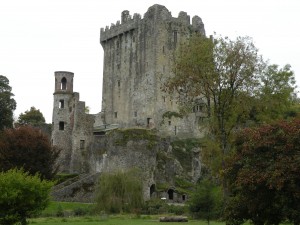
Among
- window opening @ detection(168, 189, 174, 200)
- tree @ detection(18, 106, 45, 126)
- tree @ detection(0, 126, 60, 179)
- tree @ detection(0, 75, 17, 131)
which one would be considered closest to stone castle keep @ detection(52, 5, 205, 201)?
window opening @ detection(168, 189, 174, 200)

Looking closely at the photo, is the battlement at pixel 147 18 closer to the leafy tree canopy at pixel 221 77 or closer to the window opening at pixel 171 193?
the window opening at pixel 171 193

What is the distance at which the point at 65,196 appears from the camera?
55.0 m

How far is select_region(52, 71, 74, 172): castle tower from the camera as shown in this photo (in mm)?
68875

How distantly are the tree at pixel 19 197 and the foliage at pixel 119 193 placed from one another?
1368 centimetres

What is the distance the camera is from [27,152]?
55.6 m

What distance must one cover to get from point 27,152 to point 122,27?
30.3 m

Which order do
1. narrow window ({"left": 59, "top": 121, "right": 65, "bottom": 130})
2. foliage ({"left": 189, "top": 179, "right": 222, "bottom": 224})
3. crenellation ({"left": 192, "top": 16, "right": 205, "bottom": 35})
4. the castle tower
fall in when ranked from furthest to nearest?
crenellation ({"left": 192, "top": 16, "right": 205, "bottom": 35}) < narrow window ({"left": 59, "top": 121, "right": 65, "bottom": 130}) < the castle tower < foliage ({"left": 189, "top": 179, "right": 222, "bottom": 224})

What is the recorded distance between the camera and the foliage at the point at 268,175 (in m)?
23.0

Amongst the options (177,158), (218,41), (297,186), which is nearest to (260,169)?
(297,186)

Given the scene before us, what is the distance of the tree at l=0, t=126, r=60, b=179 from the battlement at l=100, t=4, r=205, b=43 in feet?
85.7

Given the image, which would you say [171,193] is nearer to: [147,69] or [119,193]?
[119,193]

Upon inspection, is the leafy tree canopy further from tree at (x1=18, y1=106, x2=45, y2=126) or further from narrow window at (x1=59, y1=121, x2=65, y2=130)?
tree at (x1=18, y1=106, x2=45, y2=126)

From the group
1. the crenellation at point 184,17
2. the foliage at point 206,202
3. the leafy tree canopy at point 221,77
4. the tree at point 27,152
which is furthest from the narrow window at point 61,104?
the foliage at point 206,202

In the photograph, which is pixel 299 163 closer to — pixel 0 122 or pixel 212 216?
pixel 212 216
